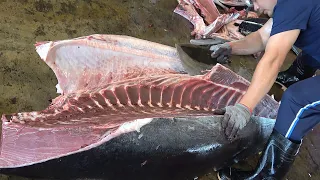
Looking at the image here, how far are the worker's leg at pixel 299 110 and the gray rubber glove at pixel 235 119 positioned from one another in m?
0.48

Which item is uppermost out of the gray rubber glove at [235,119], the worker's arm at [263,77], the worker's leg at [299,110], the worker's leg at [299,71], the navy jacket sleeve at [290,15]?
the navy jacket sleeve at [290,15]

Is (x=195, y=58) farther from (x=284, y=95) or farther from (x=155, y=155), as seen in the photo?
(x=155, y=155)

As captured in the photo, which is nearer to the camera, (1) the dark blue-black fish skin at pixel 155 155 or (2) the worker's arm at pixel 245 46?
(1) the dark blue-black fish skin at pixel 155 155

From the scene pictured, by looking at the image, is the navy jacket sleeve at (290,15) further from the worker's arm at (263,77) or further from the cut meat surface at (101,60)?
the cut meat surface at (101,60)

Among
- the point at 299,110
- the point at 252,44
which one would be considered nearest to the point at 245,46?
the point at 252,44

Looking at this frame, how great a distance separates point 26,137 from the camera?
2369 mm

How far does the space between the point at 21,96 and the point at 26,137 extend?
97 cm

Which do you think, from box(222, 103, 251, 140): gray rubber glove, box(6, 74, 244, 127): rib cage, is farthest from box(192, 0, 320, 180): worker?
box(6, 74, 244, 127): rib cage

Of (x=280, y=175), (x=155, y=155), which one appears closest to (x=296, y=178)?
(x=280, y=175)

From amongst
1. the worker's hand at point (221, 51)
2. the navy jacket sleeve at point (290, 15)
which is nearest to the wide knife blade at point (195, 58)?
the worker's hand at point (221, 51)

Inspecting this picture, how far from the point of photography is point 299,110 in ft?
10.0

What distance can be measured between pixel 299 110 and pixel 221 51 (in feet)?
3.10

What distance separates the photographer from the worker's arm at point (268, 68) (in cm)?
279

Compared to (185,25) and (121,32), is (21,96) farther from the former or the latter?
(185,25)
